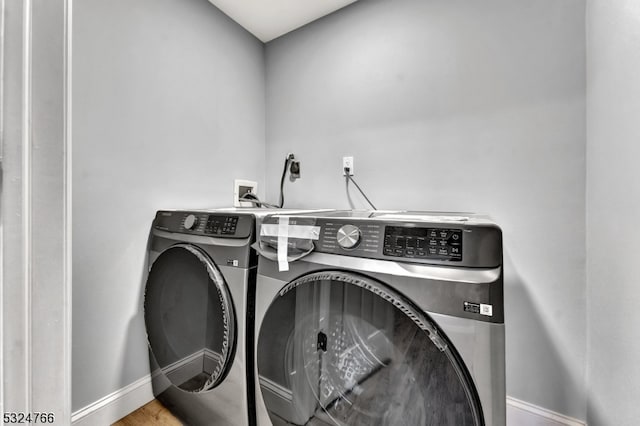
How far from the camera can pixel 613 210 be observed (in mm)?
815

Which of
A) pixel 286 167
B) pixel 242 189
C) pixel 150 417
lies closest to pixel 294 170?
pixel 286 167

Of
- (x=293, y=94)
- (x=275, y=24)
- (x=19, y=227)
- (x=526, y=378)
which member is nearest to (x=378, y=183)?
(x=293, y=94)

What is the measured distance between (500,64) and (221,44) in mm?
1458

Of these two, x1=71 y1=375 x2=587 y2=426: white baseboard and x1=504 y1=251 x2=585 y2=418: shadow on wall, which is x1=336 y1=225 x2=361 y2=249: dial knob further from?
x1=71 y1=375 x2=587 y2=426: white baseboard

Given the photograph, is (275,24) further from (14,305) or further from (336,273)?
(14,305)

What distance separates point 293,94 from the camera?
1.77 metres

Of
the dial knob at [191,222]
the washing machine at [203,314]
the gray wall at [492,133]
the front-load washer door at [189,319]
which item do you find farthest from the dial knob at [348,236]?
the gray wall at [492,133]

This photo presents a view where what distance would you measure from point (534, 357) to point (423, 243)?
95cm

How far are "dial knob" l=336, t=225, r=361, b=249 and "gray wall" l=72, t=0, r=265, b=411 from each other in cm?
99

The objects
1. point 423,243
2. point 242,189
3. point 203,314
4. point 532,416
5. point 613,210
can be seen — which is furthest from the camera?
point 242,189

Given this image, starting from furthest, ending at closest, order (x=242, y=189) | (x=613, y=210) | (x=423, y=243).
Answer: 1. (x=242, y=189)
2. (x=613, y=210)
3. (x=423, y=243)

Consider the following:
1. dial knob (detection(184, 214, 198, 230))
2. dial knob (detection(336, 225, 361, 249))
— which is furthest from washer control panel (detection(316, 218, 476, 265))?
dial knob (detection(184, 214, 198, 230))

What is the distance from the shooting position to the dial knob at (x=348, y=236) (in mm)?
A: 699

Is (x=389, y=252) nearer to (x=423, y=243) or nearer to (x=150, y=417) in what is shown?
(x=423, y=243)
